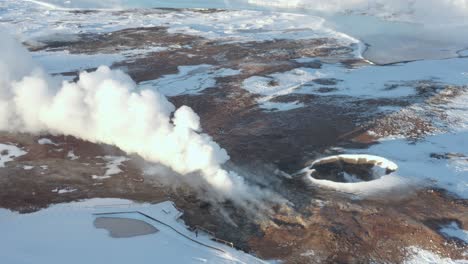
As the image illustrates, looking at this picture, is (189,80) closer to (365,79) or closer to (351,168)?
(365,79)

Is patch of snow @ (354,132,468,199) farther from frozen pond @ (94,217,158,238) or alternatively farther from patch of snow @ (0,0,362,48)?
patch of snow @ (0,0,362,48)

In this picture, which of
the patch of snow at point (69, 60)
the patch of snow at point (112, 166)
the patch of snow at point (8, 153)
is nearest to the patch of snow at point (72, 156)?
the patch of snow at point (112, 166)

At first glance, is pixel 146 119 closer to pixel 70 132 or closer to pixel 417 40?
pixel 70 132

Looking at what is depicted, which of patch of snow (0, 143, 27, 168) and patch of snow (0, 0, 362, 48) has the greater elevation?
patch of snow (0, 0, 362, 48)

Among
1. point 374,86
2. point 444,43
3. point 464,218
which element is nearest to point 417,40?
point 444,43

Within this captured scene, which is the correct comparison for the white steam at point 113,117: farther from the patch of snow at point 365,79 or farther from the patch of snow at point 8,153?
the patch of snow at point 365,79

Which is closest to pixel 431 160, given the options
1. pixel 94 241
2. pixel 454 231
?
pixel 454 231

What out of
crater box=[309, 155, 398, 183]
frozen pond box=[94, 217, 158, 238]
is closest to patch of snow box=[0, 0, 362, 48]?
crater box=[309, 155, 398, 183]
